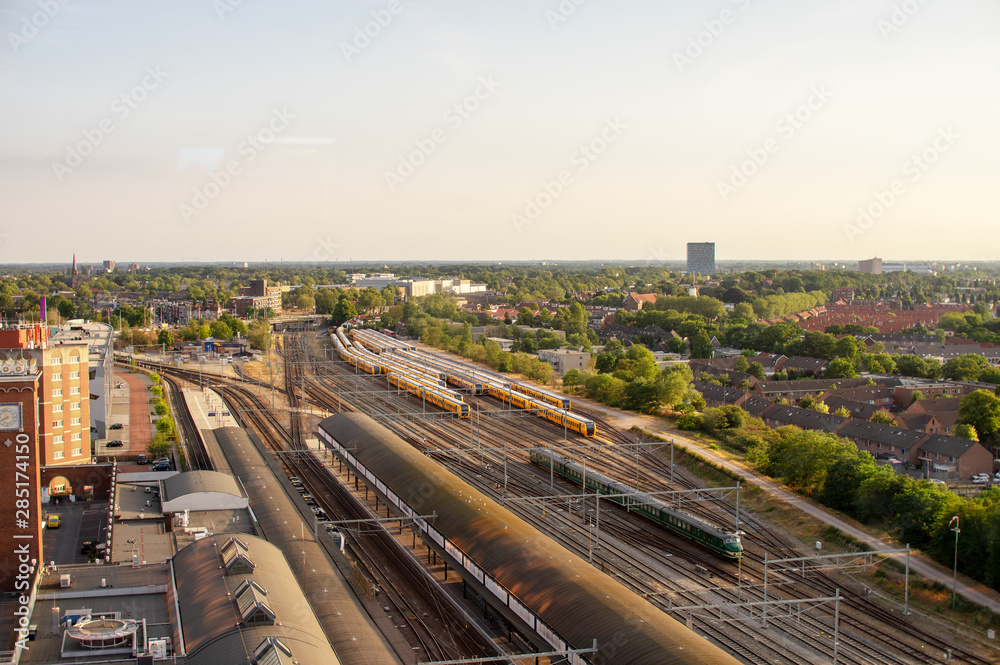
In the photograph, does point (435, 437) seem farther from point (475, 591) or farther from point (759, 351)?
point (759, 351)

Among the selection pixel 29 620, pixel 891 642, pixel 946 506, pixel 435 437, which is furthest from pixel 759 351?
pixel 29 620

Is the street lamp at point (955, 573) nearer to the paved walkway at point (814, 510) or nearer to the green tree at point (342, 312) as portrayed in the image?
the paved walkway at point (814, 510)

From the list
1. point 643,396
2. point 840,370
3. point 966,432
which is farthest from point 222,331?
point 966,432

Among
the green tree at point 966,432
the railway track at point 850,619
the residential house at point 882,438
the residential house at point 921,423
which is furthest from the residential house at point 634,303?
the railway track at point 850,619

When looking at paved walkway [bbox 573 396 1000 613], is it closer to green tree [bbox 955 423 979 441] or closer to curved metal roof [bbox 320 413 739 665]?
curved metal roof [bbox 320 413 739 665]

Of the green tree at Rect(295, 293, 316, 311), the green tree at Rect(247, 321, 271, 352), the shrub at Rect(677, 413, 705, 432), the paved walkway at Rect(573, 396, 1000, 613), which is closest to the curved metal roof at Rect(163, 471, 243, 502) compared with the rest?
the paved walkway at Rect(573, 396, 1000, 613)

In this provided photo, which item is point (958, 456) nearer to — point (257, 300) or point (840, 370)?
point (840, 370)
